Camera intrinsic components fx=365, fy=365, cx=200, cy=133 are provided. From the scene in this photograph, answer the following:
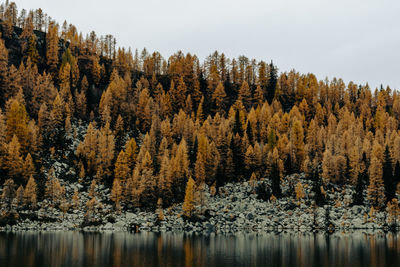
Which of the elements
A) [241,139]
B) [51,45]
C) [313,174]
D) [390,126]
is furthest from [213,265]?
[51,45]

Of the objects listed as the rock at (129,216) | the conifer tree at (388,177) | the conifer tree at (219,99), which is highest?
the conifer tree at (219,99)

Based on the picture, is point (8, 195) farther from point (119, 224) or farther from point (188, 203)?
point (188, 203)

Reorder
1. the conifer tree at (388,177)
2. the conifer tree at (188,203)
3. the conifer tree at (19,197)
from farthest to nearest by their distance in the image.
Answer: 1. the conifer tree at (388,177)
2. the conifer tree at (188,203)
3. the conifer tree at (19,197)

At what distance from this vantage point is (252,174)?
125 meters

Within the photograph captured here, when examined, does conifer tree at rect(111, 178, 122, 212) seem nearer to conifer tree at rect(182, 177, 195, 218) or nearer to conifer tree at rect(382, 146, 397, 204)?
conifer tree at rect(182, 177, 195, 218)

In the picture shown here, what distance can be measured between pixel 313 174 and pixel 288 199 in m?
16.2

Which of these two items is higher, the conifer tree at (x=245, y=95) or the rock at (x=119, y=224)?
the conifer tree at (x=245, y=95)

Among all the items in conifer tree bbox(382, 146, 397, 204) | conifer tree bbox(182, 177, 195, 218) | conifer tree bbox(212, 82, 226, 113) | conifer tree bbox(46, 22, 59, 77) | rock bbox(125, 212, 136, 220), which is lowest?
rock bbox(125, 212, 136, 220)

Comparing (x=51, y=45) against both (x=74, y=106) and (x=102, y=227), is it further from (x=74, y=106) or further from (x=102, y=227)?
(x=102, y=227)

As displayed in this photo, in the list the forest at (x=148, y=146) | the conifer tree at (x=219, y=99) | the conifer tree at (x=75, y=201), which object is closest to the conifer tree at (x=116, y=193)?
the forest at (x=148, y=146)

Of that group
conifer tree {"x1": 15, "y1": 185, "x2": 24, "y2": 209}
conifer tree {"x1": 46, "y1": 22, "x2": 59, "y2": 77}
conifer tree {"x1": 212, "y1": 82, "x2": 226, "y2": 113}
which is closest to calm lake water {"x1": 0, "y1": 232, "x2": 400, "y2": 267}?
conifer tree {"x1": 15, "y1": 185, "x2": 24, "y2": 209}

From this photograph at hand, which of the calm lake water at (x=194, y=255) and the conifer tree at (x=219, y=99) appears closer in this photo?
the calm lake water at (x=194, y=255)

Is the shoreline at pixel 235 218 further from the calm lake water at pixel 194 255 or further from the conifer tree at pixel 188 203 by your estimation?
the calm lake water at pixel 194 255

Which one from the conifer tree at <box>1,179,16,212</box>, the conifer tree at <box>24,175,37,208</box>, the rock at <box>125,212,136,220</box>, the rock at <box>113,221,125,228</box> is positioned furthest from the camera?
the rock at <box>125,212,136,220</box>
